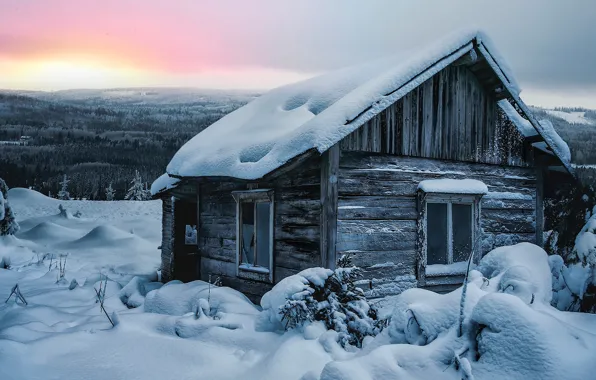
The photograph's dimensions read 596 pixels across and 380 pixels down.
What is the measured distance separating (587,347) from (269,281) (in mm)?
6103

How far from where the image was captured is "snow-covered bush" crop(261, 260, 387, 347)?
16.5ft

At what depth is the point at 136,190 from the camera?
53.0 metres

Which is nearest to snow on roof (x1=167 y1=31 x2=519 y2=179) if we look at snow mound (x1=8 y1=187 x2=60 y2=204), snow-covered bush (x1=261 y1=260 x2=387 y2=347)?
snow-covered bush (x1=261 y1=260 x2=387 y2=347)

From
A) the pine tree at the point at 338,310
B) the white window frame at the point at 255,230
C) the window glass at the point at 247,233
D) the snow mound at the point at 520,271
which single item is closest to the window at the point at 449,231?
the white window frame at the point at 255,230

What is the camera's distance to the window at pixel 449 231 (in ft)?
28.6

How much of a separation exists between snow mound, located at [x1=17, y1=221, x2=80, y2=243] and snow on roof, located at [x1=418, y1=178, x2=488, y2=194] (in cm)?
2211

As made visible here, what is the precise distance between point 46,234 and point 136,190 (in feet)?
92.2

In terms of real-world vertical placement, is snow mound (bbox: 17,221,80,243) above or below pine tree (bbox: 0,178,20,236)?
below

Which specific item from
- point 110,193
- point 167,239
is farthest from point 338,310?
point 110,193

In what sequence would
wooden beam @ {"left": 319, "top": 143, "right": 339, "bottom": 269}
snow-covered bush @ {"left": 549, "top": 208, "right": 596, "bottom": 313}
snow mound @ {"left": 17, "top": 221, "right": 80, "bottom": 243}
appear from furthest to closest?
snow mound @ {"left": 17, "top": 221, "right": 80, "bottom": 243} → wooden beam @ {"left": 319, "top": 143, "right": 339, "bottom": 269} → snow-covered bush @ {"left": 549, "top": 208, "right": 596, "bottom": 313}

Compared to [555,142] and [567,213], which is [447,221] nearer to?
[567,213]

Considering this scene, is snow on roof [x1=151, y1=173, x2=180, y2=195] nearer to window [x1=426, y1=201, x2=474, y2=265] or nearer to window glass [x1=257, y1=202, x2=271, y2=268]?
window glass [x1=257, y1=202, x2=271, y2=268]

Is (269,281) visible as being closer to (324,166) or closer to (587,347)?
(324,166)

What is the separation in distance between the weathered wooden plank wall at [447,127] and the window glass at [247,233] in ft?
9.80
